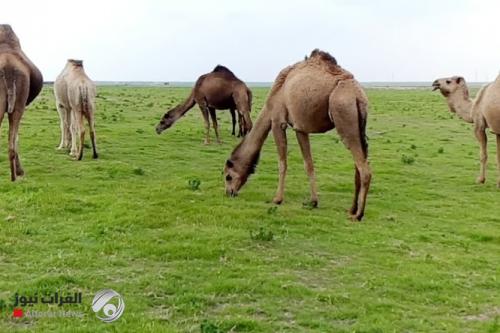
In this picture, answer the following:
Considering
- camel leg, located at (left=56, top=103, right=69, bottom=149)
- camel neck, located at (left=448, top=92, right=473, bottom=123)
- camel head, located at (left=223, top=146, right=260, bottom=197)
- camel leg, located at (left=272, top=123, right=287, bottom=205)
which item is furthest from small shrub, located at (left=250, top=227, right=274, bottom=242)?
camel leg, located at (left=56, top=103, right=69, bottom=149)

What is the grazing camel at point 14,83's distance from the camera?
1118 cm

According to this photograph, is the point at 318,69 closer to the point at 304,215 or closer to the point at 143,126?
the point at 304,215

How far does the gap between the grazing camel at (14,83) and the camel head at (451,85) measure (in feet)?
32.8

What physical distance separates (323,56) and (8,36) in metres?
6.72

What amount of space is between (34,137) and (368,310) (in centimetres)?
1513

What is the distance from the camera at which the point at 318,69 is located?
33.7ft

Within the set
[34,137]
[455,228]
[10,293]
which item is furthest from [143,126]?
[10,293]

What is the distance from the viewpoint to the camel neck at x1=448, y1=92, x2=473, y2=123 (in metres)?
14.7

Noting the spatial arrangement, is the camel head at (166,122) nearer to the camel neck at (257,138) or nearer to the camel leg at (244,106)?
the camel leg at (244,106)

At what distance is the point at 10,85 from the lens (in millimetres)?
11203

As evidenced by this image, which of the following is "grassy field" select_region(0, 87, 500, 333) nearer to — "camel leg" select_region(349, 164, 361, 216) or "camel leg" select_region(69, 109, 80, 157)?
"camel leg" select_region(349, 164, 361, 216)

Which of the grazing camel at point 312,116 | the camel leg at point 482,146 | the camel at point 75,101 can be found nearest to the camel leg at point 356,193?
the grazing camel at point 312,116

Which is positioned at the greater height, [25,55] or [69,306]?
[25,55]

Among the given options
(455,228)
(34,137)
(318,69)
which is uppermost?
(318,69)
